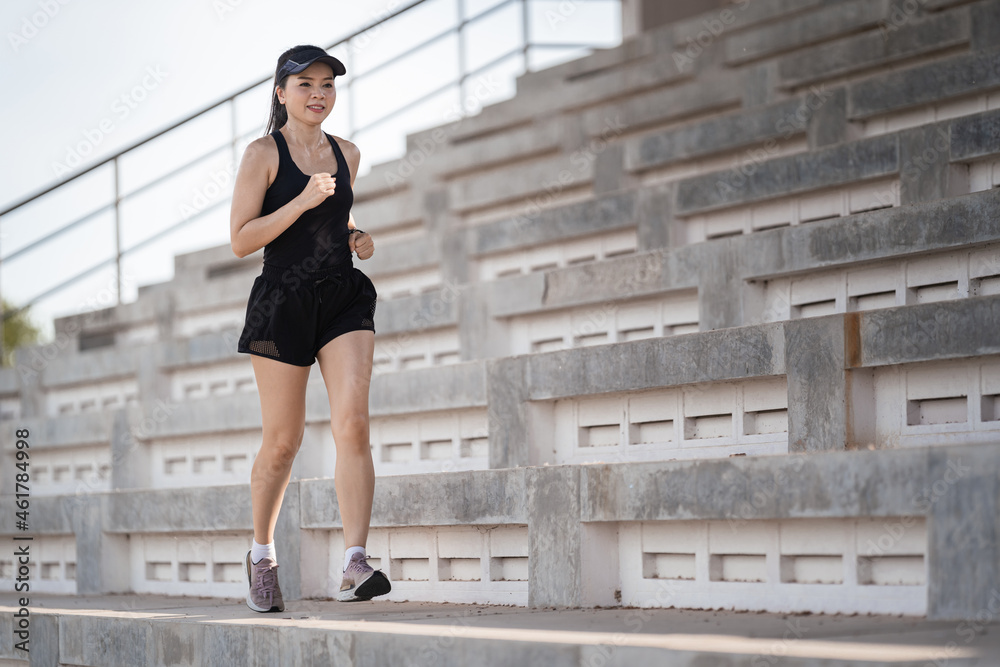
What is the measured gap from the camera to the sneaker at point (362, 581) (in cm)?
343

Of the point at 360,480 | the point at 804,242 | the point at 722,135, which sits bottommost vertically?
the point at 360,480

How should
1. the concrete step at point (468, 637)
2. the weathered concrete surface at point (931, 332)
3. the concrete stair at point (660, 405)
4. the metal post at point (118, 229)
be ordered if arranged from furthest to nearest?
the metal post at point (118, 229) → the weathered concrete surface at point (931, 332) → the concrete stair at point (660, 405) → the concrete step at point (468, 637)

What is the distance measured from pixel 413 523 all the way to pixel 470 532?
201mm

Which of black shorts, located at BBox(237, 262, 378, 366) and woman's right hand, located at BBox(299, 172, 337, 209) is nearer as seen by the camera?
woman's right hand, located at BBox(299, 172, 337, 209)

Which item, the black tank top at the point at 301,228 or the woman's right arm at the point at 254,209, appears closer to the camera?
the woman's right arm at the point at 254,209

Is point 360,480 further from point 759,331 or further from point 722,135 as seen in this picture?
point 722,135

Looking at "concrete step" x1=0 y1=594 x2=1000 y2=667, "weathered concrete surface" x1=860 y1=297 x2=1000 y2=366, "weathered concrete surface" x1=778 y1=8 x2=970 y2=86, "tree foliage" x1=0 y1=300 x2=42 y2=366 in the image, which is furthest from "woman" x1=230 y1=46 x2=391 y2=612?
"tree foliage" x1=0 y1=300 x2=42 y2=366

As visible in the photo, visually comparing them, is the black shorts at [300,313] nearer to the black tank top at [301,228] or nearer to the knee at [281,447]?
the black tank top at [301,228]

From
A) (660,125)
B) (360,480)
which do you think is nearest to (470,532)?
(360,480)

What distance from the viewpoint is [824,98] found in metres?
5.26

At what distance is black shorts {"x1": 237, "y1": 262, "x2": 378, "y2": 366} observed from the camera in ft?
11.6

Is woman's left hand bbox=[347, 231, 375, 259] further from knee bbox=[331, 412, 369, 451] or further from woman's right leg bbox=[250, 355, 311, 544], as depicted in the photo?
knee bbox=[331, 412, 369, 451]

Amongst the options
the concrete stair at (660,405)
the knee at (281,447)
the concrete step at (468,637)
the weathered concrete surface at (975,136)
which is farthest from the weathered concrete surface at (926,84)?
the knee at (281,447)

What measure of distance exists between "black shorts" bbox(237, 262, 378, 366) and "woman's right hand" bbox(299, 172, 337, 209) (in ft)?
0.80
